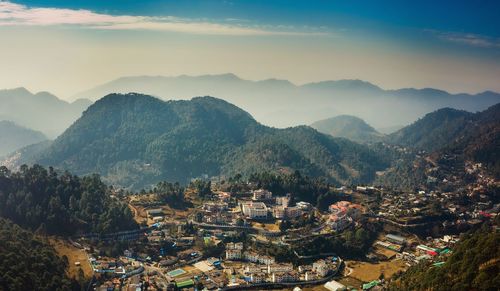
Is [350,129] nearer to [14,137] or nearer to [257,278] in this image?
[14,137]

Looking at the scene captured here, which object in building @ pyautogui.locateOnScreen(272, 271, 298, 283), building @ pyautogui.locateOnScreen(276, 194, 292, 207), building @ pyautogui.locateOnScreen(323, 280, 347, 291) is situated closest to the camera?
building @ pyautogui.locateOnScreen(323, 280, 347, 291)

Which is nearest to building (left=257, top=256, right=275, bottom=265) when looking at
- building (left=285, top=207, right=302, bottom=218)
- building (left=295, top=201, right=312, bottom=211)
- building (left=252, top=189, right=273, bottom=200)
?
building (left=285, top=207, right=302, bottom=218)

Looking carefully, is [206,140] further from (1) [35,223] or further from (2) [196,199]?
(1) [35,223]

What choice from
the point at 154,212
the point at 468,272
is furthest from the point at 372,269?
the point at 154,212

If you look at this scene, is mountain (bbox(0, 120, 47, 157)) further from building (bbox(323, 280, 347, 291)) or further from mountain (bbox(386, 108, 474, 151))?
building (bbox(323, 280, 347, 291))

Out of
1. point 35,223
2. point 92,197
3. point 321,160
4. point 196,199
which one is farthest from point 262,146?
point 35,223

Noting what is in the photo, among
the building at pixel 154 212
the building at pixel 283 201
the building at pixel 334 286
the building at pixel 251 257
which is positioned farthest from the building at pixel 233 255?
the building at pixel 283 201
